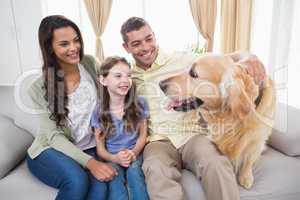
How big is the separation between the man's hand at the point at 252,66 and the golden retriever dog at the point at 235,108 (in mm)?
21

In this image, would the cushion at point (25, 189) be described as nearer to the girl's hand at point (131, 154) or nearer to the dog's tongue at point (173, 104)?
the girl's hand at point (131, 154)

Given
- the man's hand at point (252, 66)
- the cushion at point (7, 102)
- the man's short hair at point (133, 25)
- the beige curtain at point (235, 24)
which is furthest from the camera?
the beige curtain at point (235, 24)

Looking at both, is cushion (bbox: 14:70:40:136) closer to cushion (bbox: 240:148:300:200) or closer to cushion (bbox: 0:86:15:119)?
cushion (bbox: 0:86:15:119)

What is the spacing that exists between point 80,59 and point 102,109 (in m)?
0.28

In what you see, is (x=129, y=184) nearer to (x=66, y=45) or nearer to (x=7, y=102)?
(x=66, y=45)

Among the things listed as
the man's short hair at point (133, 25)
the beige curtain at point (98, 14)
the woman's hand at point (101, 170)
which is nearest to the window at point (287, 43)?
the man's short hair at point (133, 25)

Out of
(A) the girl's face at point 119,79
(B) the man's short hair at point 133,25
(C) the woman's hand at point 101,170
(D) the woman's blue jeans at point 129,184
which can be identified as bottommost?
(D) the woman's blue jeans at point 129,184

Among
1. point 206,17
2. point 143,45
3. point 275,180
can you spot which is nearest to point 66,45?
point 143,45

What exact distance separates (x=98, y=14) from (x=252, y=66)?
105 inches

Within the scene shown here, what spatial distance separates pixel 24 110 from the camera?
150cm

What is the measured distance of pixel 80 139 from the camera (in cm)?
130

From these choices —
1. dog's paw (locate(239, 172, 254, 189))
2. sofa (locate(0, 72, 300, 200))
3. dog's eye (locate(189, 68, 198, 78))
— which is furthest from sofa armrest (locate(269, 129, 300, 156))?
dog's eye (locate(189, 68, 198, 78))

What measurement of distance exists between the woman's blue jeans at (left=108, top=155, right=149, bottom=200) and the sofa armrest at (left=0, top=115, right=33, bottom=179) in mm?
509

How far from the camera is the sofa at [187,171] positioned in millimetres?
1130
